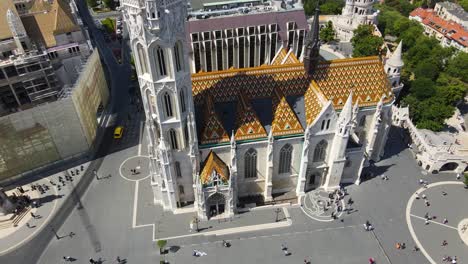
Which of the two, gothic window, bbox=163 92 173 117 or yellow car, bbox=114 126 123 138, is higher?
gothic window, bbox=163 92 173 117

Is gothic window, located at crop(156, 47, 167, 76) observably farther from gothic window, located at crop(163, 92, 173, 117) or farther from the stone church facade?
the stone church facade

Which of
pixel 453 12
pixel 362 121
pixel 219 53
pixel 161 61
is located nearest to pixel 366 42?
pixel 219 53

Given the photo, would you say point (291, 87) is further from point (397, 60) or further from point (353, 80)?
point (397, 60)

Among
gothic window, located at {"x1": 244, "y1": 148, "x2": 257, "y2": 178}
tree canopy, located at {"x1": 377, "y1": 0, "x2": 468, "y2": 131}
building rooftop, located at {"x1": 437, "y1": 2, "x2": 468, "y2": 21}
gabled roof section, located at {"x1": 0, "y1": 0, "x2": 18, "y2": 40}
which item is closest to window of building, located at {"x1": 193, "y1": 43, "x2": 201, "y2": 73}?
gabled roof section, located at {"x1": 0, "y1": 0, "x2": 18, "y2": 40}

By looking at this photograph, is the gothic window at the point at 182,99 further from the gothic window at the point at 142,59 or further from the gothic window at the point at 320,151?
the gothic window at the point at 320,151

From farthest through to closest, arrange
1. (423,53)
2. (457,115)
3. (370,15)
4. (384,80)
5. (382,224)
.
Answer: (370,15), (423,53), (457,115), (384,80), (382,224)

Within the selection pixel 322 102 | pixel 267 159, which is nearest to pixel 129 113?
pixel 267 159

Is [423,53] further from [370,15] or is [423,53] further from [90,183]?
[90,183]
